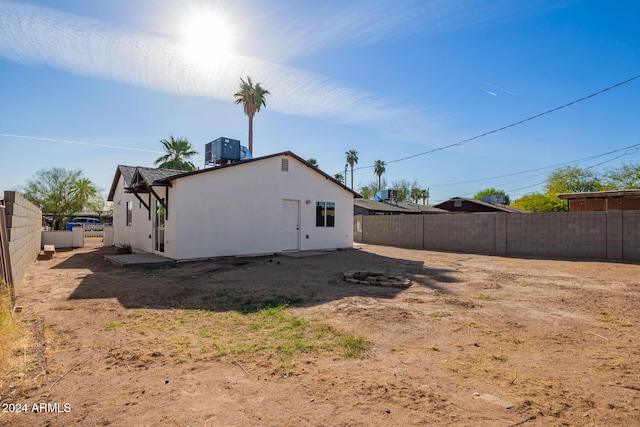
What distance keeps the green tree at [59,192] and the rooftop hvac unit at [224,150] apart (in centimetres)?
2386

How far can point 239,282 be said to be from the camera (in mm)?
8031

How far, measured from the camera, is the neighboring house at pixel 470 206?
32688 mm

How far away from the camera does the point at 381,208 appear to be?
1230 inches

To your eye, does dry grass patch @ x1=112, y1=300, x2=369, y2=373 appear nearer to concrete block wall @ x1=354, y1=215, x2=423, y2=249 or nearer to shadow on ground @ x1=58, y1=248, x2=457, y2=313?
shadow on ground @ x1=58, y1=248, x2=457, y2=313

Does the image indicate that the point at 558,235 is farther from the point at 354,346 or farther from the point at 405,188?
the point at 405,188

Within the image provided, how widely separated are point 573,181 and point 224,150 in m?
32.3

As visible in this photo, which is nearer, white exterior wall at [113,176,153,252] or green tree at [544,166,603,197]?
white exterior wall at [113,176,153,252]

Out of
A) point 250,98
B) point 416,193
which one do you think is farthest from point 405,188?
point 250,98

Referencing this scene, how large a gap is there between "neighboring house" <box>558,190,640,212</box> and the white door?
44.1 feet

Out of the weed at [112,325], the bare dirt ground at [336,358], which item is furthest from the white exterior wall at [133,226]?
the weed at [112,325]

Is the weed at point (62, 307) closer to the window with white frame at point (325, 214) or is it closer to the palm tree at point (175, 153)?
the window with white frame at point (325, 214)

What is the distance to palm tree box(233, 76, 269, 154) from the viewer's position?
88.4 ft

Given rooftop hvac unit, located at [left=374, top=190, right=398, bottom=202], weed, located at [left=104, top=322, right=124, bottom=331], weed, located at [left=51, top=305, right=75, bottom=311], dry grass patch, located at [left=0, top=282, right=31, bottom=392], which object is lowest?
weed, located at [left=104, top=322, right=124, bottom=331]

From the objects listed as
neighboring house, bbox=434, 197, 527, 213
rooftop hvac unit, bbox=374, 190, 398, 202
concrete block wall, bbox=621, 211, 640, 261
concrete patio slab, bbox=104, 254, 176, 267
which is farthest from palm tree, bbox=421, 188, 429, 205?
concrete patio slab, bbox=104, 254, 176, 267
